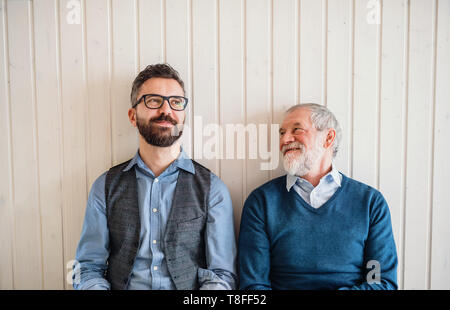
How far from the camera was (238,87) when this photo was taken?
137 centimetres

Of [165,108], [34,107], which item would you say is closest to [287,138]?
[165,108]

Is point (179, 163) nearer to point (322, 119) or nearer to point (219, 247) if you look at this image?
point (219, 247)

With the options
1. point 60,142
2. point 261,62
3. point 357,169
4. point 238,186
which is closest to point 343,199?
point 357,169

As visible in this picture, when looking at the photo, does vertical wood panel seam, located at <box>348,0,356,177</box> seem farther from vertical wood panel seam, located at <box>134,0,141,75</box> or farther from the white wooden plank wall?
vertical wood panel seam, located at <box>134,0,141,75</box>

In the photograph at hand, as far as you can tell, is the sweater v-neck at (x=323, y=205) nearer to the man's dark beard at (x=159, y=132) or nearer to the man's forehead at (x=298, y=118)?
the man's forehead at (x=298, y=118)

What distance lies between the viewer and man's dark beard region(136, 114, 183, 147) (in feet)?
3.91

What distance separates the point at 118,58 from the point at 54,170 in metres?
0.69

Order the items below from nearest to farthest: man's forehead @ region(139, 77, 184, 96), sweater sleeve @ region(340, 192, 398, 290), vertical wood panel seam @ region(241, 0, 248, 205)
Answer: sweater sleeve @ region(340, 192, 398, 290) < man's forehead @ region(139, 77, 184, 96) < vertical wood panel seam @ region(241, 0, 248, 205)

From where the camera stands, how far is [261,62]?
1.36m

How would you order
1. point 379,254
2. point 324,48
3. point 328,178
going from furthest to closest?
1. point 324,48
2. point 328,178
3. point 379,254

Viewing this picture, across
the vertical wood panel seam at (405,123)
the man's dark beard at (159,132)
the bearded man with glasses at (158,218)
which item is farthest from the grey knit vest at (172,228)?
the vertical wood panel seam at (405,123)

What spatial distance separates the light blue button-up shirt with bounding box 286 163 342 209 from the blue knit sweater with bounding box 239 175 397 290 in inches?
1.2

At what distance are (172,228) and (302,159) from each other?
0.66 m

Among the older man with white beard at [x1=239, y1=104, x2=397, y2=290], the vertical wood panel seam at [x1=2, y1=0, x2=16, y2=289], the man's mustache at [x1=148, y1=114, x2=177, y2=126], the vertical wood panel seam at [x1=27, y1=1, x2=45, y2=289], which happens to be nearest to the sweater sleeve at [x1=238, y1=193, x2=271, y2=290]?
the older man with white beard at [x1=239, y1=104, x2=397, y2=290]
